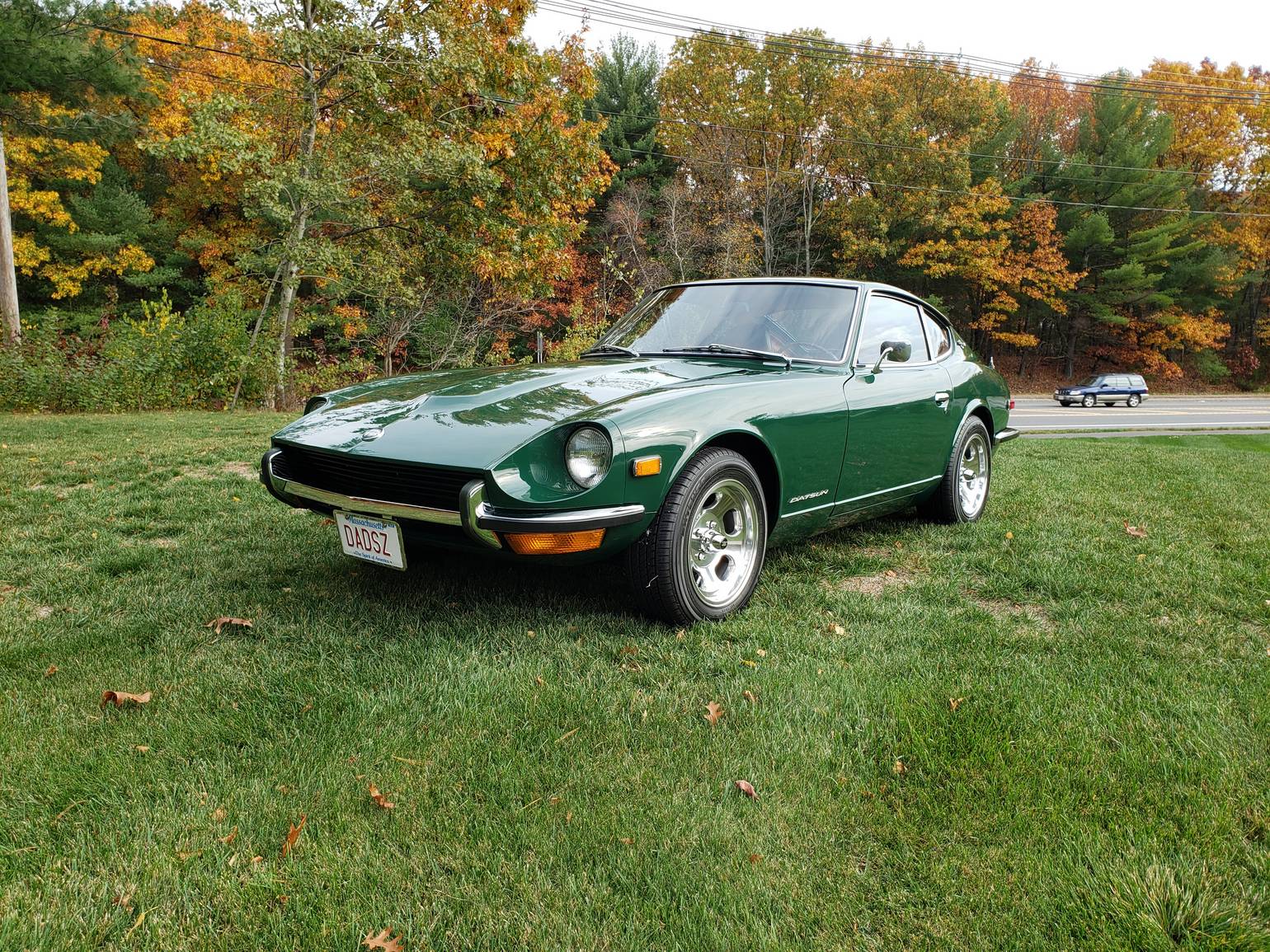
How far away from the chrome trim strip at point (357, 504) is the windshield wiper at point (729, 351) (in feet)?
5.81

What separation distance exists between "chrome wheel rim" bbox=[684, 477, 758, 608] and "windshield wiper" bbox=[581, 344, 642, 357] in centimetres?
118

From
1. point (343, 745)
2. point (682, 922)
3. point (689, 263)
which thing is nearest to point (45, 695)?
point (343, 745)

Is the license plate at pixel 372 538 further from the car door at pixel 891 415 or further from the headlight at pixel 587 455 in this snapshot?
the car door at pixel 891 415

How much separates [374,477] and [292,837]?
4.67 ft

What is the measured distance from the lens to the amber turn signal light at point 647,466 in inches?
107

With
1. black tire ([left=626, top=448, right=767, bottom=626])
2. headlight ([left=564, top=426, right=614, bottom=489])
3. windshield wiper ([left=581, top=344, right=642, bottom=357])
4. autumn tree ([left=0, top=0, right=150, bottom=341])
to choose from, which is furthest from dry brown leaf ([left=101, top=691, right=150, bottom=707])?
autumn tree ([left=0, top=0, right=150, bottom=341])

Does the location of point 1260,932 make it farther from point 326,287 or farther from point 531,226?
point 326,287

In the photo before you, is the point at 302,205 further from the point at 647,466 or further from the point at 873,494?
the point at 647,466

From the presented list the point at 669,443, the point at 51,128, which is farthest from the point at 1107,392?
the point at 51,128

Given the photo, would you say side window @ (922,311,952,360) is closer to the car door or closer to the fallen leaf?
the car door

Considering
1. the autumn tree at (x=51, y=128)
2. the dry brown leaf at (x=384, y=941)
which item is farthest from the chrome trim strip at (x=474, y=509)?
the autumn tree at (x=51, y=128)

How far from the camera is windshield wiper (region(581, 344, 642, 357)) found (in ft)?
13.6

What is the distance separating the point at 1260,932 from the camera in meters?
1.52

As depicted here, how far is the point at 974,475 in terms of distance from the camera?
5.13 m
